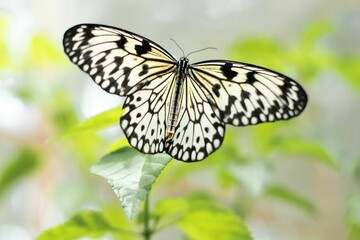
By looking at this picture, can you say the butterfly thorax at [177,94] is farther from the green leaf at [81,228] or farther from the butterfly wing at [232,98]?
the green leaf at [81,228]

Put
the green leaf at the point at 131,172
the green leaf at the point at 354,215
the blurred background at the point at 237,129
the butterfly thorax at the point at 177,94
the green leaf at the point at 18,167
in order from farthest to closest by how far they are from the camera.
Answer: the blurred background at the point at 237,129
the green leaf at the point at 18,167
the green leaf at the point at 354,215
the butterfly thorax at the point at 177,94
the green leaf at the point at 131,172

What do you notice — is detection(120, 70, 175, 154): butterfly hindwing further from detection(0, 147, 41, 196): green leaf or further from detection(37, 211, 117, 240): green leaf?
detection(0, 147, 41, 196): green leaf

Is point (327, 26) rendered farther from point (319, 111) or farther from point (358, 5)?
point (358, 5)

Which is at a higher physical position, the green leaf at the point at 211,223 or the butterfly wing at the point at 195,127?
the butterfly wing at the point at 195,127

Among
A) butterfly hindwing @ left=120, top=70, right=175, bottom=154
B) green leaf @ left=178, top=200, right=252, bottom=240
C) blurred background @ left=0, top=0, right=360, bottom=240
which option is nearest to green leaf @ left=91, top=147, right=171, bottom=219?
butterfly hindwing @ left=120, top=70, right=175, bottom=154

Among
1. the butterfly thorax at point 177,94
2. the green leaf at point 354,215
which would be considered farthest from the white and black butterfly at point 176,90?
the green leaf at point 354,215

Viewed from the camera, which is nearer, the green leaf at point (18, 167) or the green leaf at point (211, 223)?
the green leaf at point (211, 223)
